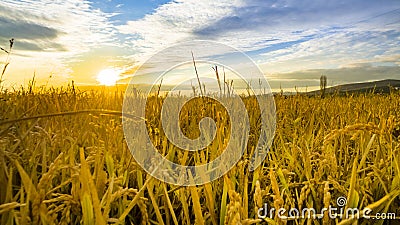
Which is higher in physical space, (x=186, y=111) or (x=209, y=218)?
(x=186, y=111)

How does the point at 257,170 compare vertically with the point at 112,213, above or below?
above

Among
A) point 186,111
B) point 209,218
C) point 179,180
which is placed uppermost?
point 186,111

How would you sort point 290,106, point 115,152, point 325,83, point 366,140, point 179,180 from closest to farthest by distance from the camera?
point 179,180 < point 115,152 < point 366,140 < point 290,106 < point 325,83

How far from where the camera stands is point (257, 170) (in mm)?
1729

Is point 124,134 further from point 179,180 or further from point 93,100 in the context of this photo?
point 93,100

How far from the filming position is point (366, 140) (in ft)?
7.44

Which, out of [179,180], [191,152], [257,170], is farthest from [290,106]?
[179,180]

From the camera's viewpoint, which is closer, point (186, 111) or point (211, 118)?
point (211, 118)

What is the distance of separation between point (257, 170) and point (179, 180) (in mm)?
432

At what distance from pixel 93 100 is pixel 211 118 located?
1.70 meters

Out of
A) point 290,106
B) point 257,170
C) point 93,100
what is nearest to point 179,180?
point 257,170

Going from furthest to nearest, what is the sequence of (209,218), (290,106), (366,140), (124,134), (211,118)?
(290,106), (211,118), (124,134), (366,140), (209,218)

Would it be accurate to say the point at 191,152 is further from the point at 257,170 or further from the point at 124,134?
the point at 257,170

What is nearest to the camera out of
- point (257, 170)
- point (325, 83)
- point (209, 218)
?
point (209, 218)
